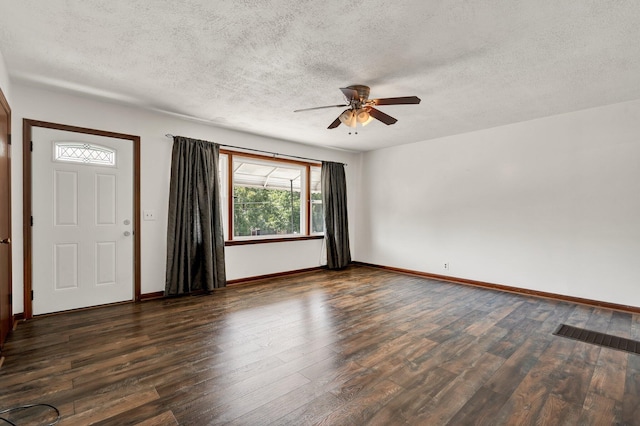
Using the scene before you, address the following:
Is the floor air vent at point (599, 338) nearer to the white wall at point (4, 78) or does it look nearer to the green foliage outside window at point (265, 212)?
the green foliage outside window at point (265, 212)

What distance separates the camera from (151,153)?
4.20 m

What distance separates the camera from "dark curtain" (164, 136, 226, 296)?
427 centimetres

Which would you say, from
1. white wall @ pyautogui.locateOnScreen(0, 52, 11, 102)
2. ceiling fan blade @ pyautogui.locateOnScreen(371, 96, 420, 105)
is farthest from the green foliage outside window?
ceiling fan blade @ pyautogui.locateOnScreen(371, 96, 420, 105)

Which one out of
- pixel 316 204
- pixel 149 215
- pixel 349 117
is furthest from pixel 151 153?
pixel 316 204

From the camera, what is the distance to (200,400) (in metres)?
1.96

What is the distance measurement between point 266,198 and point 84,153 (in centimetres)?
271

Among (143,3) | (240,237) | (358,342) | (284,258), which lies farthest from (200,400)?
(284,258)

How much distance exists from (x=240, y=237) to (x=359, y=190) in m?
3.00

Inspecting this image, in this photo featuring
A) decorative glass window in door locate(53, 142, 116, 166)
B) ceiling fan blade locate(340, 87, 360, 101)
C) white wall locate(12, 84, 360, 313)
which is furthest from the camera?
decorative glass window in door locate(53, 142, 116, 166)

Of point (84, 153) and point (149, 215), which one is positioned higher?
point (84, 153)

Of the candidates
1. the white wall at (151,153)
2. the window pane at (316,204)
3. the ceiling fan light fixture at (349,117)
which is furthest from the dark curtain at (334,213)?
the ceiling fan light fixture at (349,117)

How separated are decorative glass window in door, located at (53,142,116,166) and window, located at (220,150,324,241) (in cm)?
157

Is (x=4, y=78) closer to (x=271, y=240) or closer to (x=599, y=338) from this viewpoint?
(x=271, y=240)

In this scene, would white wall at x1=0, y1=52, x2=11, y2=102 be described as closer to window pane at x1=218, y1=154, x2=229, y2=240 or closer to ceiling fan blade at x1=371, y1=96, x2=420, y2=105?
window pane at x1=218, y1=154, x2=229, y2=240
